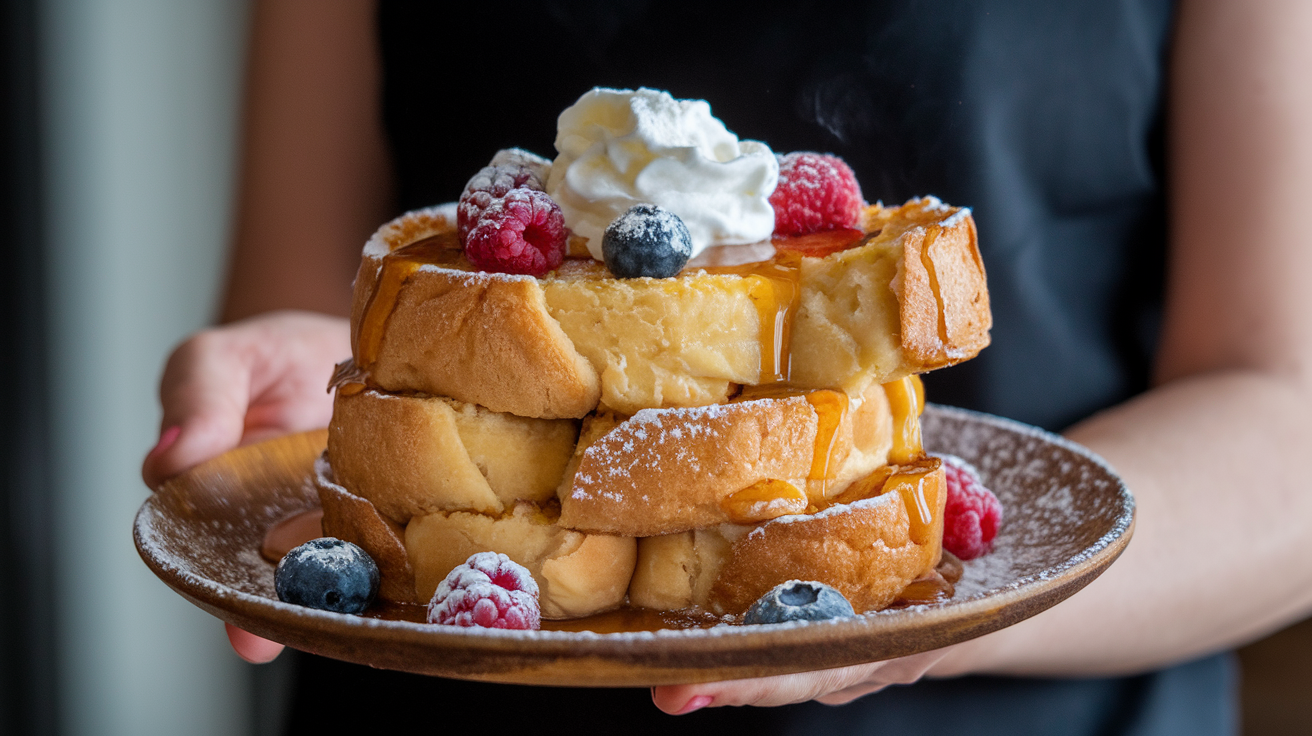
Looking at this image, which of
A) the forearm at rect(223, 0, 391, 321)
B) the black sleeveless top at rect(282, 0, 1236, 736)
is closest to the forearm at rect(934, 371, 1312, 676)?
the black sleeveless top at rect(282, 0, 1236, 736)

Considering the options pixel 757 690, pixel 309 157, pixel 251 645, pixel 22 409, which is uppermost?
pixel 309 157

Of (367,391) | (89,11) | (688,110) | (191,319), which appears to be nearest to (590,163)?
(688,110)

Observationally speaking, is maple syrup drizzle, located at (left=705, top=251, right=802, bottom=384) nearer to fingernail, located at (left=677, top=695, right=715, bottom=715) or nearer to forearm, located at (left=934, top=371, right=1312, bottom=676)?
fingernail, located at (left=677, top=695, right=715, bottom=715)

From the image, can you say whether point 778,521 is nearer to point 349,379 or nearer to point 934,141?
point 349,379

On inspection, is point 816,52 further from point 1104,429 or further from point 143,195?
point 143,195

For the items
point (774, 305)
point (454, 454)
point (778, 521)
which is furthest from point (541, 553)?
point (774, 305)

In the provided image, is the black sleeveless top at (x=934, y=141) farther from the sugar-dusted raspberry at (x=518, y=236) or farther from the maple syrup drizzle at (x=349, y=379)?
the sugar-dusted raspberry at (x=518, y=236)
